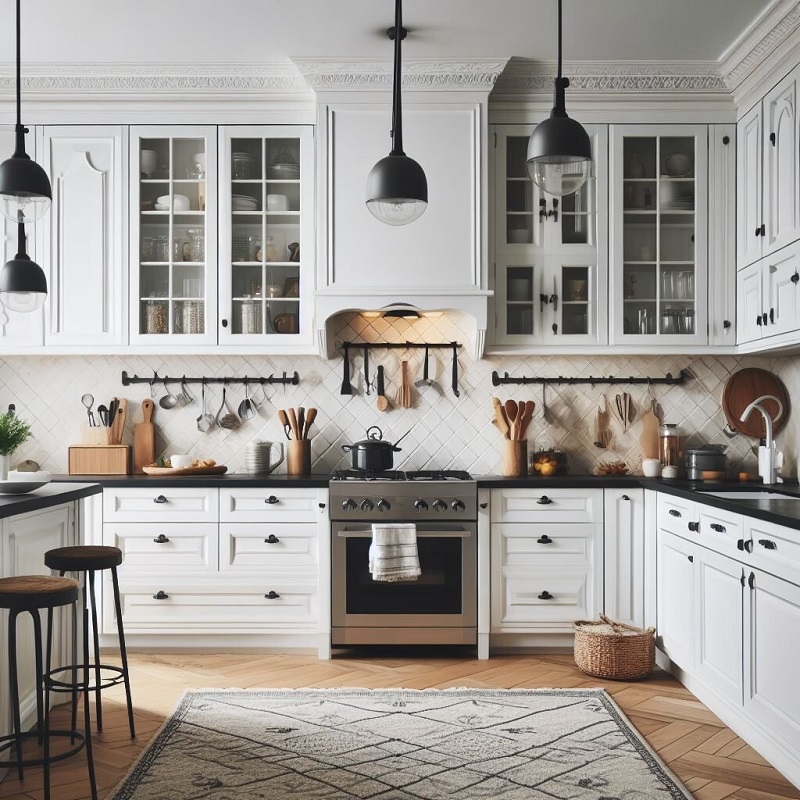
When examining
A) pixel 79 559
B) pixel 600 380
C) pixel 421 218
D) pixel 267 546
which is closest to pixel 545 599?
pixel 600 380

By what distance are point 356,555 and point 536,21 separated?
2634mm

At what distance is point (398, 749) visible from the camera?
3.02 metres

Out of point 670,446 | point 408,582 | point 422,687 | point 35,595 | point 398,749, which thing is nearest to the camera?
point 35,595

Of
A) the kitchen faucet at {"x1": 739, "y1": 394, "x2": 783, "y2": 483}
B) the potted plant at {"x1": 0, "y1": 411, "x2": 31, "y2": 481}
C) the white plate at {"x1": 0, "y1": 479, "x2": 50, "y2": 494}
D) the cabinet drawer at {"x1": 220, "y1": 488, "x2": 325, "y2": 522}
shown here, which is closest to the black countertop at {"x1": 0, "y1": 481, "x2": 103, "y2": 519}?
the white plate at {"x1": 0, "y1": 479, "x2": 50, "y2": 494}

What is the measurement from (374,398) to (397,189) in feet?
7.37

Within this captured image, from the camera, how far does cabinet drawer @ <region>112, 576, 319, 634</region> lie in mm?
4254

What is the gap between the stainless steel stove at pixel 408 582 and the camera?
4.17 metres

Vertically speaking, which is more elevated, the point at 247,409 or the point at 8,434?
the point at 247,409

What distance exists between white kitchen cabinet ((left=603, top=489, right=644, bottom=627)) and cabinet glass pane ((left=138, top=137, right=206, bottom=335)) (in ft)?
7.67

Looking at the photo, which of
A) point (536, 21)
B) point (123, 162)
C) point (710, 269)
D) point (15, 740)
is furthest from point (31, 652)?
point (710, 269)

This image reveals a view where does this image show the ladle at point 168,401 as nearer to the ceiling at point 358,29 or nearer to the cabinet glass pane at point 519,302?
the ceiling at point 358,29

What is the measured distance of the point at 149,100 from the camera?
4.47 m

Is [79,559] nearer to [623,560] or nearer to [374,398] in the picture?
[374,398]

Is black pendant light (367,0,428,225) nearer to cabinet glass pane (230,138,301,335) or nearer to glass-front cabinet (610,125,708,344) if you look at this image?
cabinet glass pane (230,138,301,335)
